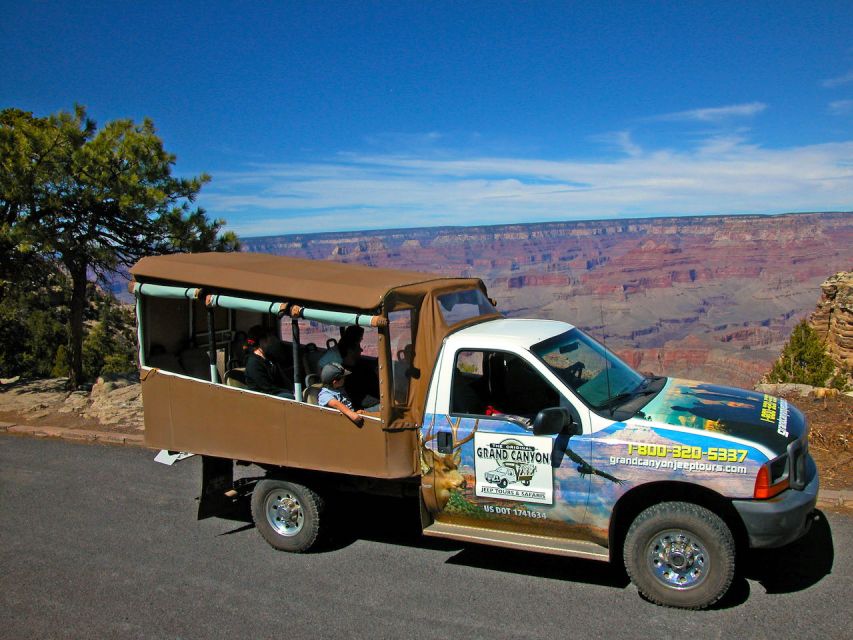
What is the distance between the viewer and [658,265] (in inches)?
5994

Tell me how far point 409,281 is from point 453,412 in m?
1.27

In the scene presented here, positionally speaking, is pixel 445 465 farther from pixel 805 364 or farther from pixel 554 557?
pixel 805 364

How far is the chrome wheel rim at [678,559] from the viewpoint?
178 inches

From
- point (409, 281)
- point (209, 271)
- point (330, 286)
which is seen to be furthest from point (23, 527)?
point (409, 281)

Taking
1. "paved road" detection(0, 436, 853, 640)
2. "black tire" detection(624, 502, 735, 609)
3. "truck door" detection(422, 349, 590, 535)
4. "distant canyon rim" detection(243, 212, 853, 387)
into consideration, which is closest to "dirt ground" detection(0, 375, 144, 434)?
"paved road" detection(0, 436, 853, 640)

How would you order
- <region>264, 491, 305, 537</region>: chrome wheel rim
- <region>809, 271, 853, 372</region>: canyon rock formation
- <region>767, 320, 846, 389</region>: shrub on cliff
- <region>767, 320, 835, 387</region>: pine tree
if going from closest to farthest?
1. <region>264, 491, 305, 537</region>: chrome wheel rim
2. <region>767, 320, 846, 389</region>: shrub on cliff
3. <region>767, 320, 835, 387</region>: pine tree
4. <region>809, 271, 853, 372</region>: canyon rock formation

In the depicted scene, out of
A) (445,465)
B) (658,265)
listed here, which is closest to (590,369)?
(445,465)

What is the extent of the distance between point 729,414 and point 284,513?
12.6 ft

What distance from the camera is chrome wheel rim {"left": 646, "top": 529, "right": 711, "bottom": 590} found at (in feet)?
14.9

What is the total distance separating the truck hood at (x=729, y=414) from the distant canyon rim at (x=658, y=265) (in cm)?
9863

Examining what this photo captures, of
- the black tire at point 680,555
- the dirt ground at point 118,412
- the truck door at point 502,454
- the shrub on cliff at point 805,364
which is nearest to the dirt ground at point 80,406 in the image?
the dirt ground at point 118,412

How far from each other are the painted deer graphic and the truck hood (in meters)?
1.33

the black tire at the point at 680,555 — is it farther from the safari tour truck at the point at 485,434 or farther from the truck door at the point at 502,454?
the truck door at the point at 502,454

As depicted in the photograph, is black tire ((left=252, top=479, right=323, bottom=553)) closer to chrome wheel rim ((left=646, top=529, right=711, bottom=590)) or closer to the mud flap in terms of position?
the mud flap
